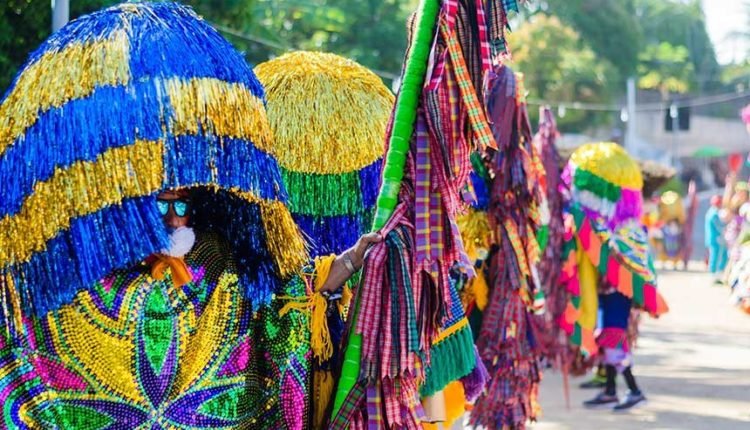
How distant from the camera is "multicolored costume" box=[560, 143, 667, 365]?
847cm

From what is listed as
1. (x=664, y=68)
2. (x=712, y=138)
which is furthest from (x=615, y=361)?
(x=712, y=138)

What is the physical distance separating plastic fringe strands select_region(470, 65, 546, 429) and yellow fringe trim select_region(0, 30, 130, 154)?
10.6 ft

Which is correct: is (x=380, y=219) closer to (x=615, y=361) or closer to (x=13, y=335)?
(x=13, y=335)

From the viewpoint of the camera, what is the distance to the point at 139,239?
2883 mm

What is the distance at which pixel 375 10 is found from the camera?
1995 cm

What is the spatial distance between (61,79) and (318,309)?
3.10 feet

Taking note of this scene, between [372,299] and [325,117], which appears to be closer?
[372,299]

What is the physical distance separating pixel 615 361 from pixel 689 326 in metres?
5.75

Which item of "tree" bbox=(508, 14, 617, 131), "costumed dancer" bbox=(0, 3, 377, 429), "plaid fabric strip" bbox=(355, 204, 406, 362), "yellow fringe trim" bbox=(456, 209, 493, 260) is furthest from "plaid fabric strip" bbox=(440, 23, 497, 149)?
"tree" bbox=(508, 14, 617, 131)

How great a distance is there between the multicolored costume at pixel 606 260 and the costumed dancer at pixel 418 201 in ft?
17.9

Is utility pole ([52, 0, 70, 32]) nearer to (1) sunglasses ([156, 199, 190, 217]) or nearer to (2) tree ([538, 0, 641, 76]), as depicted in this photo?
(1) sunglasses ([156, 199, 190, 217])

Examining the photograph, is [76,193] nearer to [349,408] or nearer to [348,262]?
[348,262]

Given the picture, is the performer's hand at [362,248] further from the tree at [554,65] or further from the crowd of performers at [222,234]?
the tree at [554,65]

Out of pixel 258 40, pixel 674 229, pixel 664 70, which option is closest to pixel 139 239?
pixel 258 40
